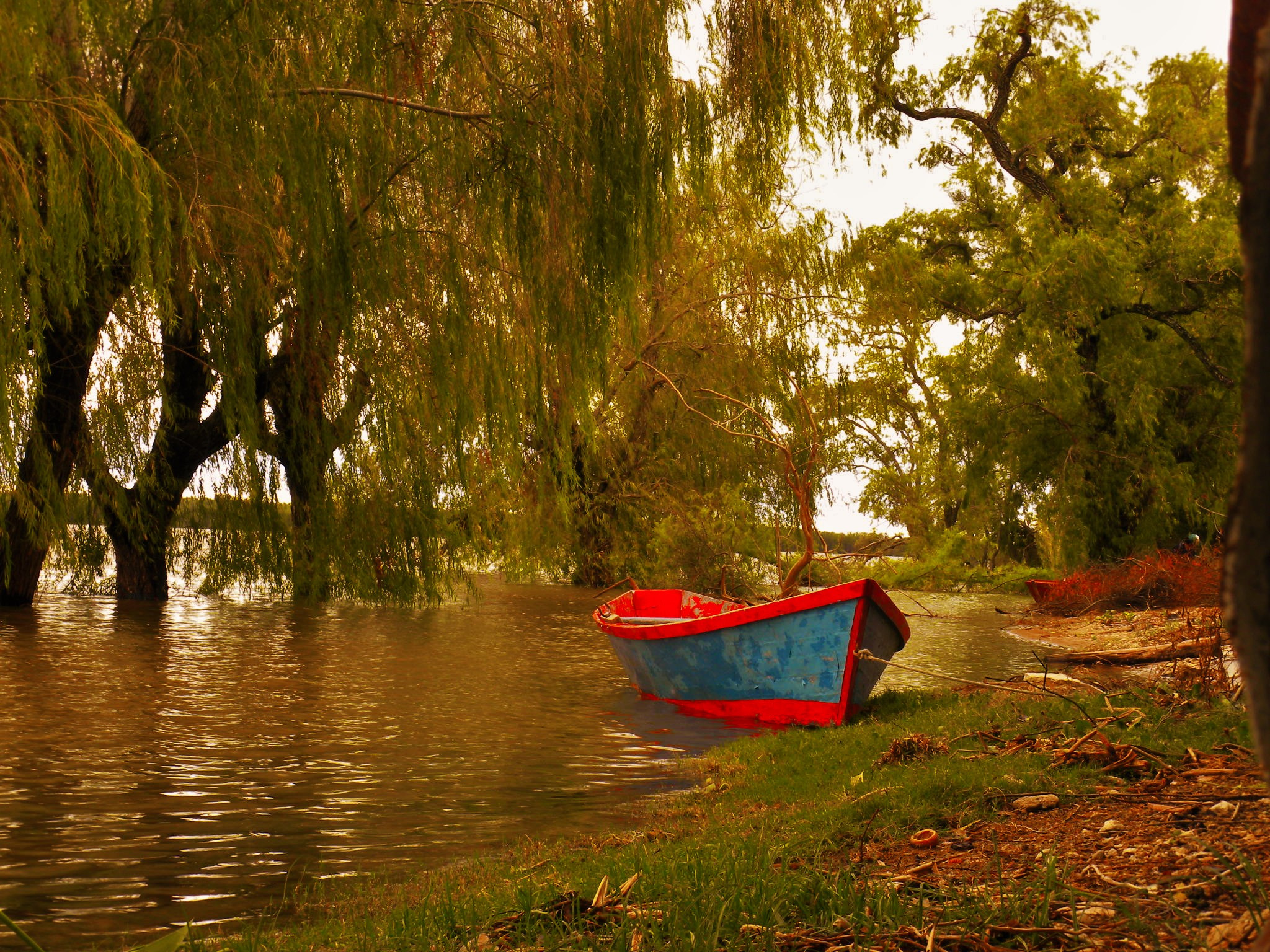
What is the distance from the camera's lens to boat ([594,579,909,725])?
9656 mm

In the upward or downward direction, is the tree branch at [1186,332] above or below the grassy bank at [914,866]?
above

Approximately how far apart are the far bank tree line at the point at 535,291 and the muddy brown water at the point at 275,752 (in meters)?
1.42

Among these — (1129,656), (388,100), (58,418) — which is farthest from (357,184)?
(1129,656)

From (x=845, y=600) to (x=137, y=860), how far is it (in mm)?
5929

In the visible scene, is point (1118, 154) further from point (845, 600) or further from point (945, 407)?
point (845, 600)

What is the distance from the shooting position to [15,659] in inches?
467

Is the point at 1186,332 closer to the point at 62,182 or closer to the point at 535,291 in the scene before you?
the point at 535,291

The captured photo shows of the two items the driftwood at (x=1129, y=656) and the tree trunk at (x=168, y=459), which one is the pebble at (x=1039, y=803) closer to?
the driftwood at (x=1129, y=656)

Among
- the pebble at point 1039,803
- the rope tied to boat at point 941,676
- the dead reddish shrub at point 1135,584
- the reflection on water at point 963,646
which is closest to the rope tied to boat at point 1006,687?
the rope tied to boat at point 941,676

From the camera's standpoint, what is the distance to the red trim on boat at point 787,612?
9.47 meters

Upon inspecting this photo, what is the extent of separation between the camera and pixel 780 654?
10.2m

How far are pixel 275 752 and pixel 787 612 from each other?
14.5ft

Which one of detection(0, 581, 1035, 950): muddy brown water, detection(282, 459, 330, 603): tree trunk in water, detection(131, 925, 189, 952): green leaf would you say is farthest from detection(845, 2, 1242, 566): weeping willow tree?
detection(131, 925, 189, 952): green leaf

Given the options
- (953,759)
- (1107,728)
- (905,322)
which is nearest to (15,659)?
(953,759)
